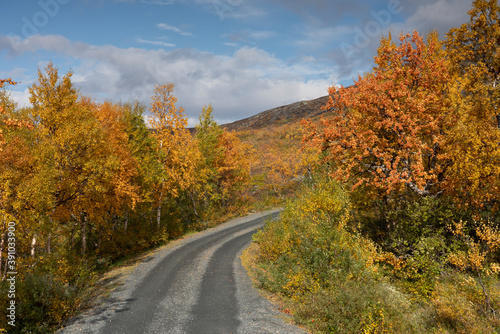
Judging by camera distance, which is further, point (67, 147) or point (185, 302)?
point (67, 147)

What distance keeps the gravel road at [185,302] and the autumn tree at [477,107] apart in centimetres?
1055

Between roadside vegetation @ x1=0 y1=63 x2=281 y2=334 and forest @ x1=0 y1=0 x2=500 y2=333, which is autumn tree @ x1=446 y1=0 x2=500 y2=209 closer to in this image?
forest @ x1=0 y1=0 x2=500 y2=333

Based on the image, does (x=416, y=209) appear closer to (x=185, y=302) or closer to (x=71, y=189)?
(x=185, y=302)

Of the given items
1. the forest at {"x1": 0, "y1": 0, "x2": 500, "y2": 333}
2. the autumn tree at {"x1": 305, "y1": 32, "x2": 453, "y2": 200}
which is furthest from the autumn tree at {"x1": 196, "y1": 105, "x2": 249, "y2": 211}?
the autumn tree at {"x1": 305, "y1": 32, "x2": 453, "y2": 200}

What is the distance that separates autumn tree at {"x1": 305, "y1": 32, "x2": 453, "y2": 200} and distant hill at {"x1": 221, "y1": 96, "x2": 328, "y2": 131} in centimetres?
12578

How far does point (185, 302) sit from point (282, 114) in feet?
489

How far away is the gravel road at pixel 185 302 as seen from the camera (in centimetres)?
1072

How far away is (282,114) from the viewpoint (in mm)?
155375

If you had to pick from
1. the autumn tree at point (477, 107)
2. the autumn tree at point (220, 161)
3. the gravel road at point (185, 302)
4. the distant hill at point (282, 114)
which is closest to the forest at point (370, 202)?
the autumn tree at point (477, 107)

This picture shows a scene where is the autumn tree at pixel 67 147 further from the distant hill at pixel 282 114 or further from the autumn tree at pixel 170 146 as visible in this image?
the distant hill at pixel 282 114

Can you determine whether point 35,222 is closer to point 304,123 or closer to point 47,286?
point 47,286

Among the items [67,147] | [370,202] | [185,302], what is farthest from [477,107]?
[67,147]

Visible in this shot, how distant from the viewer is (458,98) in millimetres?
14148

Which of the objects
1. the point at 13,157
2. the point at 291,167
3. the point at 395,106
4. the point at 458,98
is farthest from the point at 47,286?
the point at 291,167
